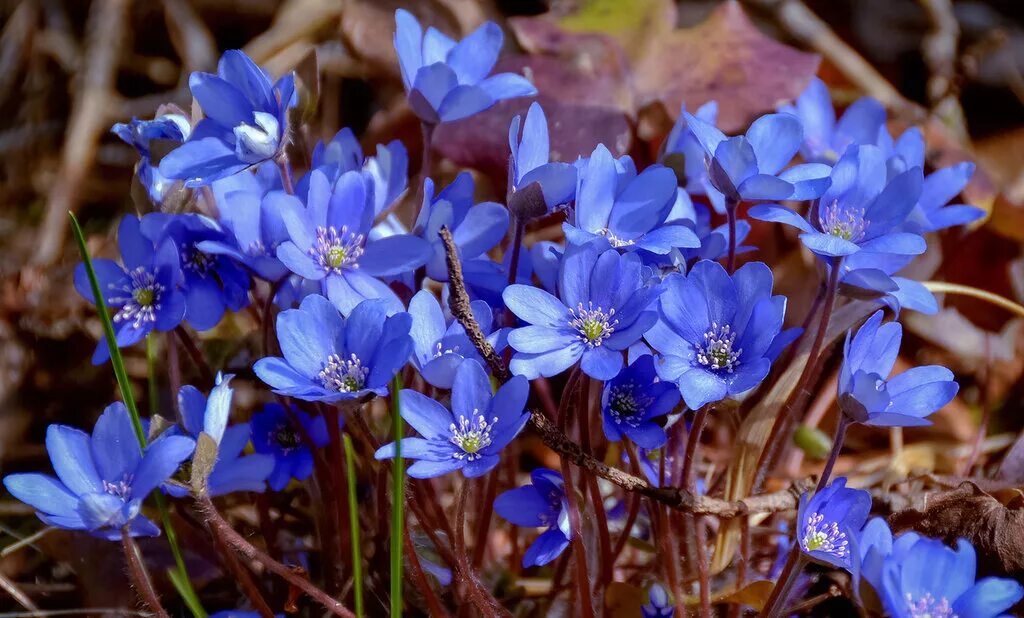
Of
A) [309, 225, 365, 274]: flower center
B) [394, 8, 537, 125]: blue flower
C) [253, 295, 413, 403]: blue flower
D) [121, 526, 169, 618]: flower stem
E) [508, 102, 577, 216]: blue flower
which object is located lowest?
[121, 526, 169, 618]: flower stem

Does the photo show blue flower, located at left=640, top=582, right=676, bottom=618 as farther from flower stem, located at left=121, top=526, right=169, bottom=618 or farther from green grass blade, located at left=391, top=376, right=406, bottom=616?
flower stem, located at left=121, top=526, right=169, bottom=618

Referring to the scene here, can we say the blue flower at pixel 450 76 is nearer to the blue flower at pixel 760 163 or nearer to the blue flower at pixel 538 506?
the blue flower at pixel 760 163

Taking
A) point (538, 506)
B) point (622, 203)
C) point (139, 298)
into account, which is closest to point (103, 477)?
point (139, 298)

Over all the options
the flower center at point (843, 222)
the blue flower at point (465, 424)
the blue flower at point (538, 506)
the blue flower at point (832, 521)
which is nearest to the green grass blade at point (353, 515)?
the blue flower at point (465, 424)

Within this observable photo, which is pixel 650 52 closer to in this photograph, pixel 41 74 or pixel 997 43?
pixel 997 43

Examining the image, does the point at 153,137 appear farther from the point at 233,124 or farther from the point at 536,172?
the point at 536,172

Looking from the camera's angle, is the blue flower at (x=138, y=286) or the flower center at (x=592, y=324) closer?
the flower center at (x=592, y=324)

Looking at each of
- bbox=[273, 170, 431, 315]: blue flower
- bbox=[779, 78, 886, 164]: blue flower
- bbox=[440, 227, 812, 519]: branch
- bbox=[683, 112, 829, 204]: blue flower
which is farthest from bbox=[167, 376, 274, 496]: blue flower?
bbox=[779, 78, 886, 164]: blue flower

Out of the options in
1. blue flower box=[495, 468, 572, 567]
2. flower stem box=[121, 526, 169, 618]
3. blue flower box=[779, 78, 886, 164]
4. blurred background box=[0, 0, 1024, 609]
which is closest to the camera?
flower stem box=[121, 526, 169, 618]
